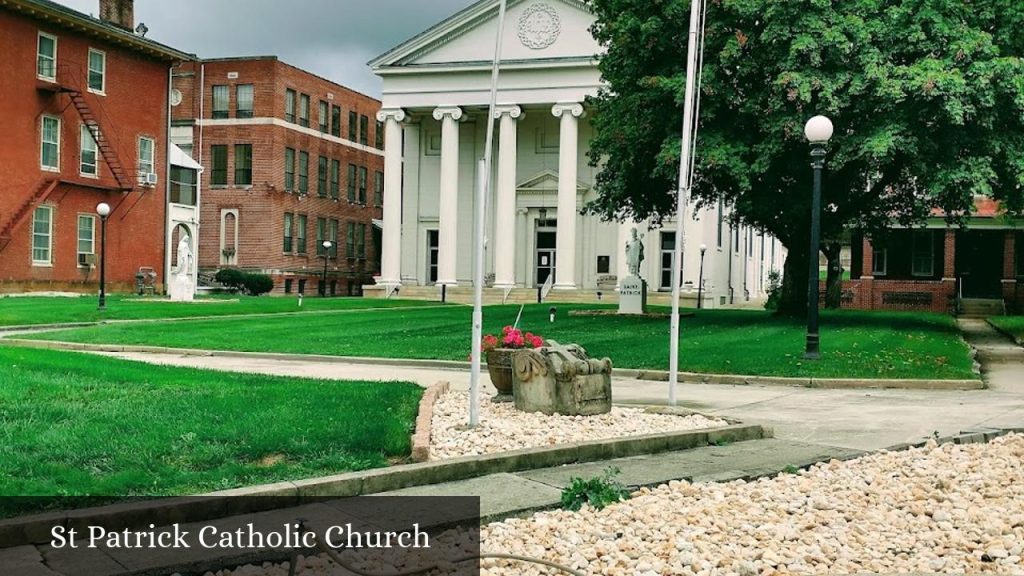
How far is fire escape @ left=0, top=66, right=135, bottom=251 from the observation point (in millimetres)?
37938

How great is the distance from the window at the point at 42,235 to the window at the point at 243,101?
18394mm

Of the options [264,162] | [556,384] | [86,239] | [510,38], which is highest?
[510,38]

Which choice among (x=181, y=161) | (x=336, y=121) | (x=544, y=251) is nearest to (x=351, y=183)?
(x=336, y=121)

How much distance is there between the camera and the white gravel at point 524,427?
8.39m

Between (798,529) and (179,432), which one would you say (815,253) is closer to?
(798,529)

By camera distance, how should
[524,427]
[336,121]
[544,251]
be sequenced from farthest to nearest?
[336,121] → [544,251] → [524,427]

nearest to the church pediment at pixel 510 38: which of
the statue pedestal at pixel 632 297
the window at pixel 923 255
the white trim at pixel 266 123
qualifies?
the white trim at pixel 266 123

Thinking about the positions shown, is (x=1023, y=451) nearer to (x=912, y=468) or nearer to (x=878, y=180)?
(x=912, y=468)

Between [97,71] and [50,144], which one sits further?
[97,71]

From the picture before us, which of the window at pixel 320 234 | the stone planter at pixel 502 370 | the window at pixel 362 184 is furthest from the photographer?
the window at pixel 362 184

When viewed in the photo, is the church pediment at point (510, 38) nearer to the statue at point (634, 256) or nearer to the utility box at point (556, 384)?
the statue at point (634, 256)

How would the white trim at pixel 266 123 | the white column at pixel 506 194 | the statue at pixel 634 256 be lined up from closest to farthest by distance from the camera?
1. the statue at pixel 634 256
2. the white column at pixel 506 194
3. the white trim at pixel 266 123

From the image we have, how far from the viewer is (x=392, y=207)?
53281mm

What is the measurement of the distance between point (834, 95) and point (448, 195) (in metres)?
29.9
